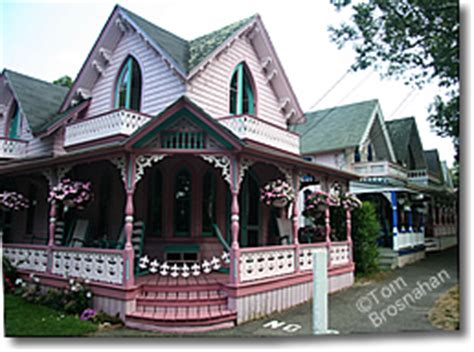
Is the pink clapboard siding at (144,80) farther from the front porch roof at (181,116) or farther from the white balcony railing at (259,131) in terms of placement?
the front porch roof at (181,116)

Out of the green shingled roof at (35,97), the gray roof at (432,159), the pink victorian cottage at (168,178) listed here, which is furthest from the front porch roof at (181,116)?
the gray roof at (432,159)

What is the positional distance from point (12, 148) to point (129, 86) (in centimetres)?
484

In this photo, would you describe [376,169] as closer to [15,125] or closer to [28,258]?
[28,258]

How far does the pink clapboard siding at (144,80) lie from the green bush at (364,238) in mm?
6702

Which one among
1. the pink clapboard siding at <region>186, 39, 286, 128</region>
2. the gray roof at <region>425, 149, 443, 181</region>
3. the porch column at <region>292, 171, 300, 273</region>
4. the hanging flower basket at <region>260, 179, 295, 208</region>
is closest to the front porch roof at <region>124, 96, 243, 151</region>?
the hanging flower basket at <region>260, 179, 295, 208</region>

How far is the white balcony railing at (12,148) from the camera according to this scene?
12320 mm

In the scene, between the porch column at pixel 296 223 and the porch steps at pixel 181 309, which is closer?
the porch steps at pixel 181 309

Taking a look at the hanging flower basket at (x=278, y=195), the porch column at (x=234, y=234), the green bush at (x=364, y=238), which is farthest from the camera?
the green bush at (x=364, y=238)

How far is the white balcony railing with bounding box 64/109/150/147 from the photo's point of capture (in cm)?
938

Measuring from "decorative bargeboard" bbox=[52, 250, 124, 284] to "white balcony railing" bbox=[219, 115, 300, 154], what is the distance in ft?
14.2

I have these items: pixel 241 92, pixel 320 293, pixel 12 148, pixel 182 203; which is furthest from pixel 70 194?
pixel 320 293

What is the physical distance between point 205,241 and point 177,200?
47.9 inches

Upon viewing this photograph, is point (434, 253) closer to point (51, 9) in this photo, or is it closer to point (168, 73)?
point (168, 73)

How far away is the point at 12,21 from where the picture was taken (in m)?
7.22
